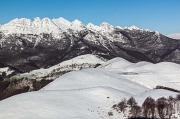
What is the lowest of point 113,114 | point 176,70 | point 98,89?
point 113,114

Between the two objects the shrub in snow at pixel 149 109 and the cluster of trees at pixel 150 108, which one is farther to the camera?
the cluster of trees at pixel 150 108

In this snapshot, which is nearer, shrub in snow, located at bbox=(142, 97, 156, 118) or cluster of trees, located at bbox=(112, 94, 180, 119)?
shrub in snow, located at bbox=(142, 97, 156, 118)

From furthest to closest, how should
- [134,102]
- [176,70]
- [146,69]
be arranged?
1. [146,69]
2. [176,70]
3. [134,102]

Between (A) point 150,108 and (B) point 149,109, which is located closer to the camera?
(A) point 150,108

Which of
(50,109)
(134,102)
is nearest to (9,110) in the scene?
(50,109)

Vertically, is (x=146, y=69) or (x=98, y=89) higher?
(x=146, y=69)

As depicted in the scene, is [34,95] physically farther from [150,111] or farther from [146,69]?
[146,69]

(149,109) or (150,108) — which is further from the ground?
(150,108)

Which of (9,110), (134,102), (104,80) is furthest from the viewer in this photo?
(104,80)
